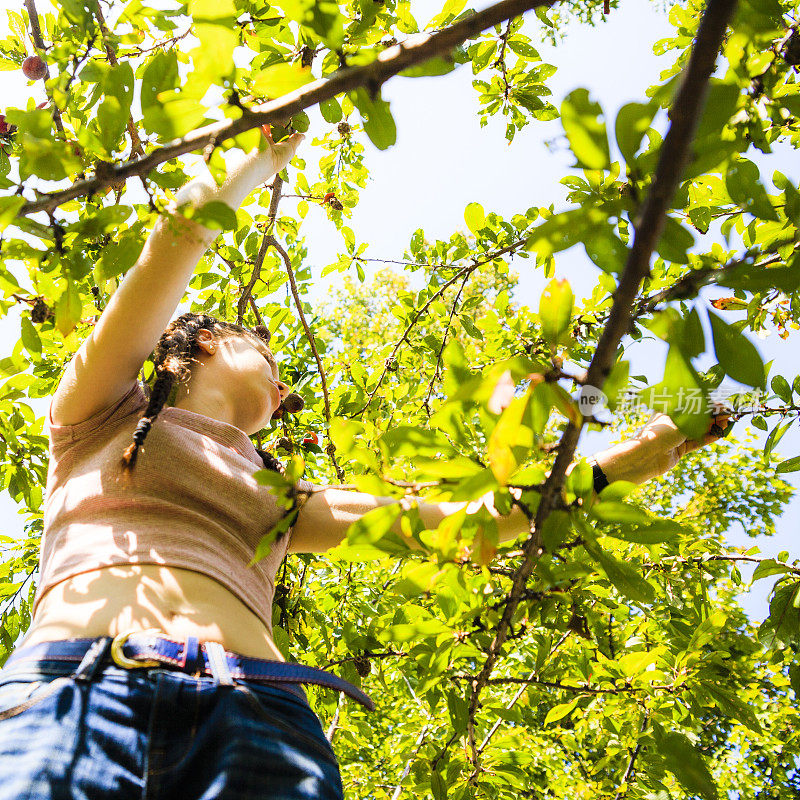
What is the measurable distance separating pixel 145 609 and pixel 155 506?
22cm

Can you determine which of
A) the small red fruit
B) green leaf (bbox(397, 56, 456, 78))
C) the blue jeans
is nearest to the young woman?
the blue jeans

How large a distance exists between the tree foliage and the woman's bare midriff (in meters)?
0.24

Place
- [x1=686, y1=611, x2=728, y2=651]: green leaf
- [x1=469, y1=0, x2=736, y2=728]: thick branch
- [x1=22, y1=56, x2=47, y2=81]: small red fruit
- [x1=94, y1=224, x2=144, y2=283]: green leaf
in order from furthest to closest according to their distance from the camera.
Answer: [x1=22, y1=56, x2=47, y2=81]: small red fruit < [x1=686, y1=611, x2=728, y2=651]: green leaf < [x1=94, y1=224, x2=144, y2=283]: green leaf < [x1=469, y1=0, x2=736, y2=728]: thick branch

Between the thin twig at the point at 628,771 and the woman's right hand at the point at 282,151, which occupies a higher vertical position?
the woman's right hand at the point at 282,151

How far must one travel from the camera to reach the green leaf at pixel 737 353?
590 millimetres

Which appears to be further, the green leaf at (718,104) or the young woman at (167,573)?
the young woman at (167,573)

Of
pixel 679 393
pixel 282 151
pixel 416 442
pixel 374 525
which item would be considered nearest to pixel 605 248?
pixel 679 393

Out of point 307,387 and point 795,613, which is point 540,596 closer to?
point 795,613

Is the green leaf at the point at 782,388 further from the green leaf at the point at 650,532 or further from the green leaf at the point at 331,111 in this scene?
the green leaf at the point at 331,111

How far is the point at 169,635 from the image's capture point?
0.86m

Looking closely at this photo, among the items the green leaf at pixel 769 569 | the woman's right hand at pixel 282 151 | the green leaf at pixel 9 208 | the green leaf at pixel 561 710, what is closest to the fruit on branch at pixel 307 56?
the woman's right hand at pixel 282 151

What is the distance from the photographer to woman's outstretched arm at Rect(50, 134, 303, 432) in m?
1.05

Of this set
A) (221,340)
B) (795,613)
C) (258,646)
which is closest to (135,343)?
(221,340)

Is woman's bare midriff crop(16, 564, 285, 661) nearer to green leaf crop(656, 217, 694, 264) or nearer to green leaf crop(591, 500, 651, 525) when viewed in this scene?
green leaf crop(591, 500, 651, 525)
